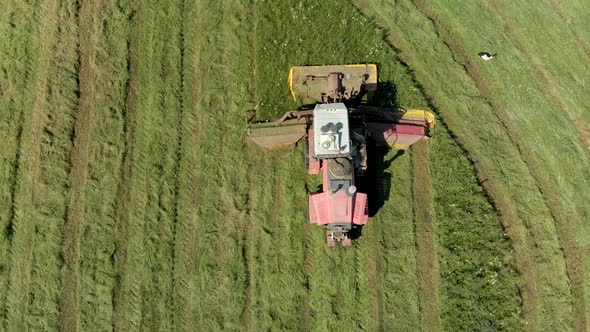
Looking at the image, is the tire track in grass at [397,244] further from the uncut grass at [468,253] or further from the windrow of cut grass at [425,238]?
the uncut grass at [468,253]

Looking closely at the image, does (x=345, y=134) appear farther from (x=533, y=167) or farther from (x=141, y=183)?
(x=533, y=167)

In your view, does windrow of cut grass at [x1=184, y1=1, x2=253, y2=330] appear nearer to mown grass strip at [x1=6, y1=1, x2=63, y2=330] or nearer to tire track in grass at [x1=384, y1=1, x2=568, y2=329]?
mown grass strip at [x1=6, y1=1, x2=63, y2=330]

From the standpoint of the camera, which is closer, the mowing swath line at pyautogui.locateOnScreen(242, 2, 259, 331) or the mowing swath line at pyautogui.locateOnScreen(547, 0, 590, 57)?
the mowing swath line at pyautogui.locateOnScreen(242, 2, 259, 331)

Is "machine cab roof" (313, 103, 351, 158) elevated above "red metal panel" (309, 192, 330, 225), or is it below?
above

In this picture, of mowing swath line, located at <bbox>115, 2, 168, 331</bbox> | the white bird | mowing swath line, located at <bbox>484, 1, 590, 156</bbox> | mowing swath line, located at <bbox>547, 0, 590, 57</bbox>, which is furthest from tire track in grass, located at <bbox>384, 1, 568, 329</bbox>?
mowing swath line, located at <bbox>115, 2, 168, 331</bbox>

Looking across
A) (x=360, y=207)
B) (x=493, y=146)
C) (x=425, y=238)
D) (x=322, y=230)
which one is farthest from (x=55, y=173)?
(x=493, y=146)

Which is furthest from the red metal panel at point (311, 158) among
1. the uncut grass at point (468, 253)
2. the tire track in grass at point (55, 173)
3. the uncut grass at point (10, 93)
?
the uncut grass at point (10, 93)
